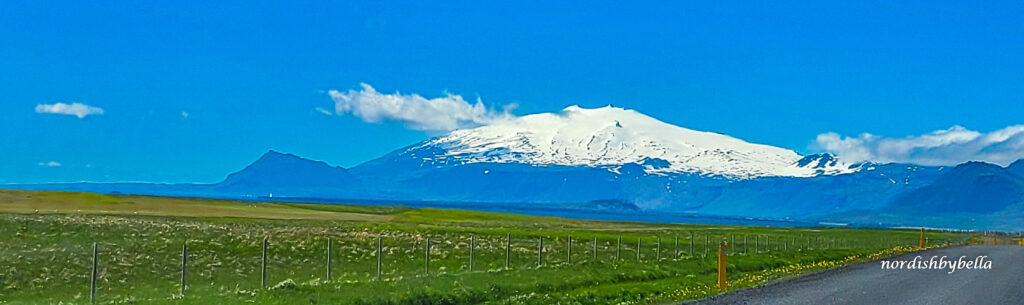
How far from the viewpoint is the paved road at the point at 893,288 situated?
22.3 meters

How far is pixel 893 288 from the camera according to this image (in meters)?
25.4

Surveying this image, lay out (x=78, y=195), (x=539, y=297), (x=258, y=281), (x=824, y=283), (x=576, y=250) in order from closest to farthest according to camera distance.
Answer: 1. (x=539, y=297)
2. (x=824, y=283)
3. (x=258, y=281)
4. (x=576, y=250)
5. (x=78, y=195)

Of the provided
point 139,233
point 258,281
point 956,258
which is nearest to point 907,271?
point 956,258

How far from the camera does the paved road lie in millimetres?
22297

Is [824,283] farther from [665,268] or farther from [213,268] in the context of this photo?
[213,268]

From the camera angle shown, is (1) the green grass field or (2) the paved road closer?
(2) the paved road

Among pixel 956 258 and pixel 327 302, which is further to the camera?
pixel 956 258

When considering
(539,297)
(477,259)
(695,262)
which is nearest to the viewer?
(539,297)

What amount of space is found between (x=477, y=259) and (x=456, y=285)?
17318mm

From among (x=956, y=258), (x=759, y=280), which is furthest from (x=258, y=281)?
(x=956, y=258)

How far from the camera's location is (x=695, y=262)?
35.3m

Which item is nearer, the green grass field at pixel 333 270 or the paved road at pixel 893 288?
the paved road at pixel 893 288

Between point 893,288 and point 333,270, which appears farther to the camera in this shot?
point 333,270

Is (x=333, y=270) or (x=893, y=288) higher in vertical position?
(x=893, y=288)
